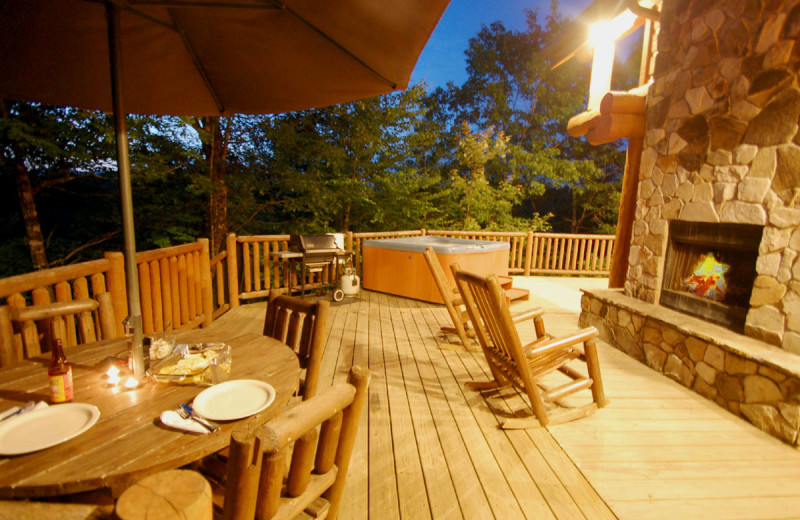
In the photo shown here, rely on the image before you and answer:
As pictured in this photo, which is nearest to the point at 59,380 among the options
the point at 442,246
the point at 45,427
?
the point at 45,427

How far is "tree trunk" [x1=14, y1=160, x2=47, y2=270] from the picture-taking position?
517 centimetres

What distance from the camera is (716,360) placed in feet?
8.33

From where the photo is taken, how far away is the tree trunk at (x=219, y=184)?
22.0 ft

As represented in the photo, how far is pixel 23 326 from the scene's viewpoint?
156cm

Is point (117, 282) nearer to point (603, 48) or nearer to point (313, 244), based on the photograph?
point (313, 244)

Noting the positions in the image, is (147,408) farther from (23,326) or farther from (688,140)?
(688,140)

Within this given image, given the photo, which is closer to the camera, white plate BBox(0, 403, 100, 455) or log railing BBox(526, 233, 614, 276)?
white plate BBox(0, 403, 100, 455)

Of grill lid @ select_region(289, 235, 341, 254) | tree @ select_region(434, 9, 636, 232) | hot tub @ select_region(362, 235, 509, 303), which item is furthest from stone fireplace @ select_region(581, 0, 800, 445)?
tree @ select_region(434, 9, 636, 232)

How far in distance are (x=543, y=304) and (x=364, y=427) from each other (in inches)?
145

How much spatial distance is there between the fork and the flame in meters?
3.51

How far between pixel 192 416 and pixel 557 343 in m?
1.76

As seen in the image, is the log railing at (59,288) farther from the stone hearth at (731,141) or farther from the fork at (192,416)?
the stone hearth at (731,141)

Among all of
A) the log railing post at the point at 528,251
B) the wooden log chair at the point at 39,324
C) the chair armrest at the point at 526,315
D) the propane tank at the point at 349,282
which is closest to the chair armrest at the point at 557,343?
the chair armrest at the point at 526,315

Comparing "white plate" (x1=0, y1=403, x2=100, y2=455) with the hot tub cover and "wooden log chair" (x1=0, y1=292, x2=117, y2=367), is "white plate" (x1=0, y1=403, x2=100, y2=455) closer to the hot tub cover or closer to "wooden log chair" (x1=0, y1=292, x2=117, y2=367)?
"wooden log chair" (x1=0, y1=292, x2=117, y2=367)
